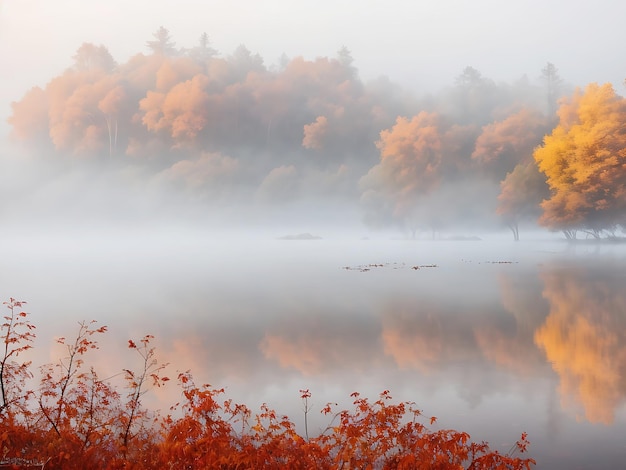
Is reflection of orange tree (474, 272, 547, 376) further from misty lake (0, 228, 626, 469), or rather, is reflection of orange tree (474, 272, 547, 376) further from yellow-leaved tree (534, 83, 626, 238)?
yellow-leaved tree (534, 83, 626, 238)

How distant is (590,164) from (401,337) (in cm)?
3926

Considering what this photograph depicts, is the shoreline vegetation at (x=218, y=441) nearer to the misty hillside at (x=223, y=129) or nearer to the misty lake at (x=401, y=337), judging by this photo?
the misty lake at (x=401, y=337)

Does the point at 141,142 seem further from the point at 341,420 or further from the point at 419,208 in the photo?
the point at 341,420

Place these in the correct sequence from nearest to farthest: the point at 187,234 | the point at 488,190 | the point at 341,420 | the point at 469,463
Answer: the point at 469,463 < the point at 341,420 < the point at 488,190 < the point at 187,234

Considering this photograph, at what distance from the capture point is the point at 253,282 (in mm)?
27969

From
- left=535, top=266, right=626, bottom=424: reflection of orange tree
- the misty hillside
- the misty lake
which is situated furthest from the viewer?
the misty hillside

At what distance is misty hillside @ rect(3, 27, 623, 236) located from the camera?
74125mm

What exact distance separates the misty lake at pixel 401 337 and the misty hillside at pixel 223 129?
4222 centimetres

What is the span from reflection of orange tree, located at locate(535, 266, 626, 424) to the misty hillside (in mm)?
46306

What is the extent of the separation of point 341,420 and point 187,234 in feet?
225

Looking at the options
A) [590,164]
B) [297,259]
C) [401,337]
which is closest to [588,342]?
[401,337]

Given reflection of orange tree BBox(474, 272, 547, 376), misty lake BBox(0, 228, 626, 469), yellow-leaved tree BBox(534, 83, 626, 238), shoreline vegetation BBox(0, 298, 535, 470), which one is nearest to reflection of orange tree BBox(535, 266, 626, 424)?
misty lake BBox(0, 228, 626, 469)

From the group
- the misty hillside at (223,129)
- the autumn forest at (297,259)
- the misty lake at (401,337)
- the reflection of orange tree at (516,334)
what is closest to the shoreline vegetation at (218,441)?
the autumn forest at (297,259)

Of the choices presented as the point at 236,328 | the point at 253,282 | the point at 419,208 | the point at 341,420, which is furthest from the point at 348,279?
the point at 419,208
